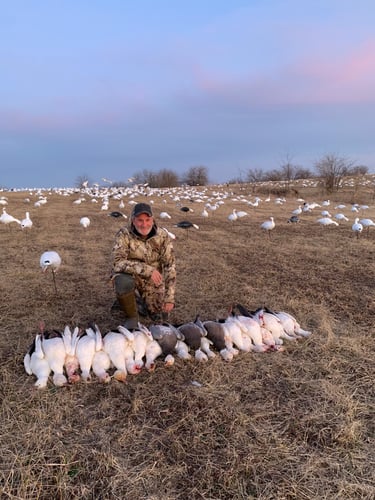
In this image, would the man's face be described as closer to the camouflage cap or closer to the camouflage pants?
the camouflage cap

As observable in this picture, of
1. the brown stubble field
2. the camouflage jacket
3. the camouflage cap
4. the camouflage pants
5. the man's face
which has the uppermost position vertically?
the camouflage cap

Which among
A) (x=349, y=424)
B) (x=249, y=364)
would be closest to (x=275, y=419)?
(x=349, y=424)

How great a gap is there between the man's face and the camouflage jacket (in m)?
0.09

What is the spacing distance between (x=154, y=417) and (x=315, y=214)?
1818 cm

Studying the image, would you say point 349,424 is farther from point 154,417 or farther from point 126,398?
point 126,398

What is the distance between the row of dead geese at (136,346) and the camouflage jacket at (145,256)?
848 mm

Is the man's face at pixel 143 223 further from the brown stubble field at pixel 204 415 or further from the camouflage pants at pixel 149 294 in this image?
the brown stubble field at pixel 204 415

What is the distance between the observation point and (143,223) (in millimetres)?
4984

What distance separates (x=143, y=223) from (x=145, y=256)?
489mm

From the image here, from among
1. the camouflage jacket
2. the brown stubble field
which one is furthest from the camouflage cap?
the brown stubble field

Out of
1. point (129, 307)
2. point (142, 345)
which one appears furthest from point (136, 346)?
point (129, 307)

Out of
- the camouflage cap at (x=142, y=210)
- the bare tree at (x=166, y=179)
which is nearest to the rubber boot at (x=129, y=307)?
the camouflage cap at (x=142, y=210)

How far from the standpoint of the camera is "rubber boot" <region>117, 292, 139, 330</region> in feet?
15.5

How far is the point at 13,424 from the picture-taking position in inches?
124
